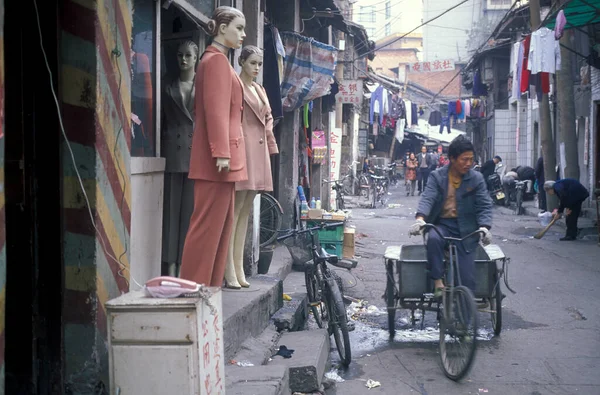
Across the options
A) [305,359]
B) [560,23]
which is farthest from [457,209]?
[560,23]

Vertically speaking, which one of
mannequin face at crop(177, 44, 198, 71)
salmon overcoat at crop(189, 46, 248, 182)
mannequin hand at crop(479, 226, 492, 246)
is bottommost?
mannequin hand at crop(479, 226, 492, 246)

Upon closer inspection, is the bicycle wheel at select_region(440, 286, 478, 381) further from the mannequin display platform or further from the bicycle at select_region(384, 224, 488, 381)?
the mannequin display platform

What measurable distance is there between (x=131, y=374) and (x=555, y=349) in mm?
4428

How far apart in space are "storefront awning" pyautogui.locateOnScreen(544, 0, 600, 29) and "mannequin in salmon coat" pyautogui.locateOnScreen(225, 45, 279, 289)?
30.5 ft

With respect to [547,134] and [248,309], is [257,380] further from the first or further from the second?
[547,134]

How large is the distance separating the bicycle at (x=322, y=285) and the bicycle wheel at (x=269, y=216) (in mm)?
2614

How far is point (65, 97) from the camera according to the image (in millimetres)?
3887

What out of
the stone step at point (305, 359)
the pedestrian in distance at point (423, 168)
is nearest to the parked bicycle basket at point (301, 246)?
the stone step at point (305, 359)

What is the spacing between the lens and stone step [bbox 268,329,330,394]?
5309 mm

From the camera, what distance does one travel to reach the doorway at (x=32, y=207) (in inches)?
151

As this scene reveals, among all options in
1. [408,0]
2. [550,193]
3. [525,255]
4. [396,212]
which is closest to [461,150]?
[525,255]

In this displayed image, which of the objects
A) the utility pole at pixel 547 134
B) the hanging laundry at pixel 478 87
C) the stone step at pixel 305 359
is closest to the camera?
the stone step at pixel 305 359

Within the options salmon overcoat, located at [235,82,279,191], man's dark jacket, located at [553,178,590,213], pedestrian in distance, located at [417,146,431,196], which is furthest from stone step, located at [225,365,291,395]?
pedestrian in distance, located at [417,146,431,196]

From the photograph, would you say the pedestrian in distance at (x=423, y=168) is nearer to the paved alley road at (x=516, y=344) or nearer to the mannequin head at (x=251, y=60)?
the paved alley road at (x=516, y=344)
